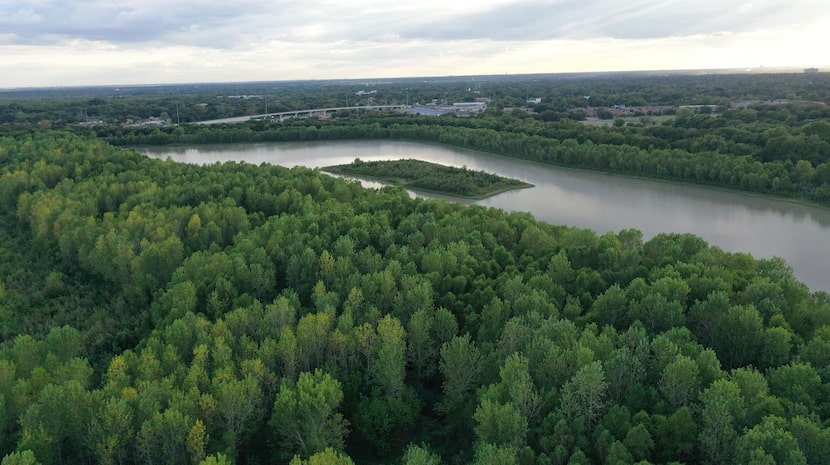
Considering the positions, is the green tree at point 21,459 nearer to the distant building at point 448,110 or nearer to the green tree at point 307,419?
the green tree at point 307,419

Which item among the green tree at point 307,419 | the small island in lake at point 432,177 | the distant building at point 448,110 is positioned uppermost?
the distant building at point 448,110

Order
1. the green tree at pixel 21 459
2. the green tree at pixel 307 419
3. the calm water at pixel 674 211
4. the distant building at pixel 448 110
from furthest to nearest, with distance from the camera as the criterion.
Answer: the distant building at pixel 448 110, the calm water at pixel 674 211, the green tree at pixel 307 419, the green tree at pixel 21 459

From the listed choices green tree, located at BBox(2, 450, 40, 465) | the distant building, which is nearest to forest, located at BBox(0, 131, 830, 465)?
green tree, located at BBox(2, 450, 40, 465)

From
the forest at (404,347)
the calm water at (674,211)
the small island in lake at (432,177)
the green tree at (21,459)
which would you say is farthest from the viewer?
the small island in lake at (432,177)

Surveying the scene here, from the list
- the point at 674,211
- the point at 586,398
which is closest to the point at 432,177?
the point at 674,211

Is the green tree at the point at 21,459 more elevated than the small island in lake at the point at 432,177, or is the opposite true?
the small island in lake at the point at 432,177

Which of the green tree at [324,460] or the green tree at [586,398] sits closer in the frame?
the green tree at [324,460]

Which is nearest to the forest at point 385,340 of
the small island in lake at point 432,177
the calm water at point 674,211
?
the calm water at point 674,211

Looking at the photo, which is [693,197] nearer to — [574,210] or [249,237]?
[574,210]
